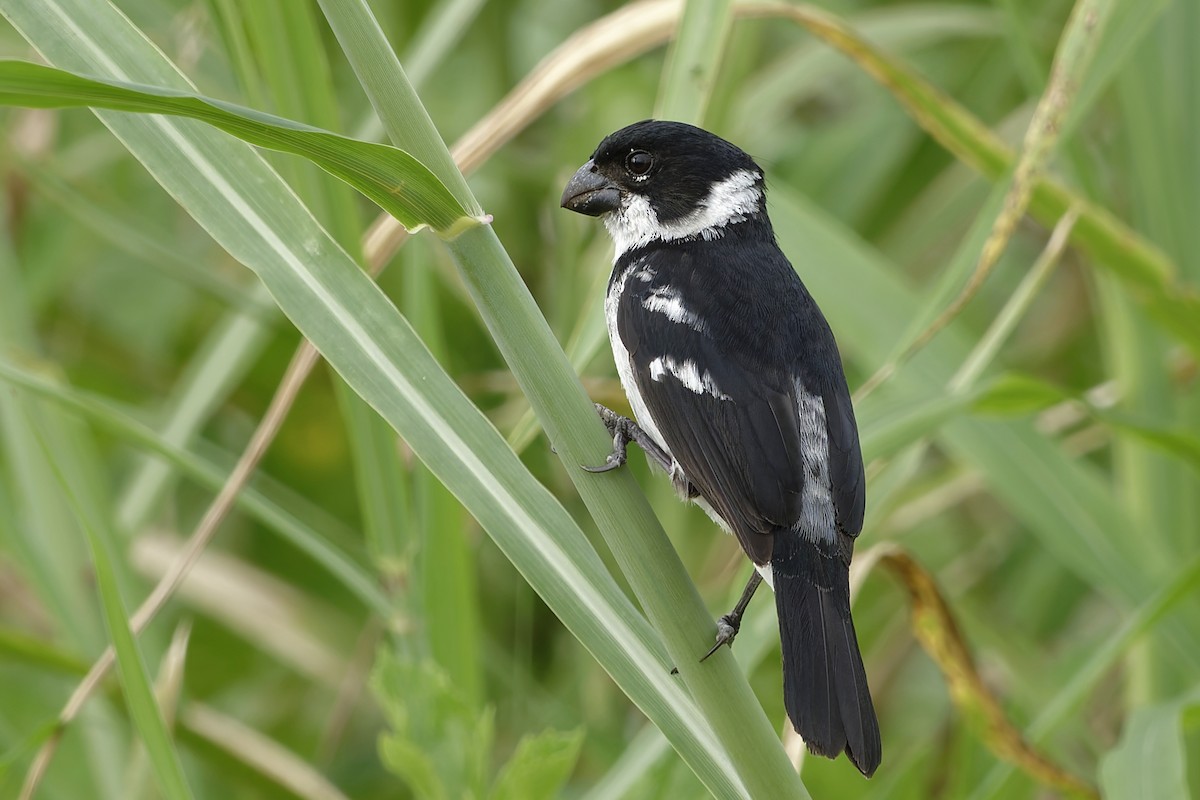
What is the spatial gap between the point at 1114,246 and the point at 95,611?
210 cm

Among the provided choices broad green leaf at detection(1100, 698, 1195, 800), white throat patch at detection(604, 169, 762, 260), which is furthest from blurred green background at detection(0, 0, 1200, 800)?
white throat patch at detection(604, 169, 762, 260)

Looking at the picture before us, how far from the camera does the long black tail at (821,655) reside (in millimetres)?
1479

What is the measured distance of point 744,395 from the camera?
1.76m

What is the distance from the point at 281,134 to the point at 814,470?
914 millimetres

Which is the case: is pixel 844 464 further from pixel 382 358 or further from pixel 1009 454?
pixel 1009 454

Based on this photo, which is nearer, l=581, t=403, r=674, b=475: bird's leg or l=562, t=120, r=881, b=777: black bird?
l=562, t=120, r=881, b=777: black bird

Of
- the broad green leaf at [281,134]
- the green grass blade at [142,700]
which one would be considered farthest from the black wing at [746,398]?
the green grass blade at [142,700]

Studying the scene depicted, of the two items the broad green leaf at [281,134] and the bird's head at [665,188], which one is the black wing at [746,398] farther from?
the broad green leaf at [281,134]

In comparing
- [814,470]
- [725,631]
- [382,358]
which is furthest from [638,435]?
[382,358]

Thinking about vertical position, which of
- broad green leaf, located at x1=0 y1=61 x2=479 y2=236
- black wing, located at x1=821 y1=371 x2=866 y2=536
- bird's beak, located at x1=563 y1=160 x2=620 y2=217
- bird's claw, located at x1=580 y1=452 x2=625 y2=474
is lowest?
bird's claw, located at x1=580 y1=452 x2=625 y2=474

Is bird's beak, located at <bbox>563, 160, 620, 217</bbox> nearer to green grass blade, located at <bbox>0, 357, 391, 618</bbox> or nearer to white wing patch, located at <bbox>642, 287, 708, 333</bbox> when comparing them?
white wing patch, located at <bbox>642, 287, 708, 333</bbox>

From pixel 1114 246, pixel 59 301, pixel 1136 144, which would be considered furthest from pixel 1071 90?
pixel 59 301

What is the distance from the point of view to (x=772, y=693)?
2.76 meters

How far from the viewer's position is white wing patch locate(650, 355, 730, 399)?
5.83 ft
